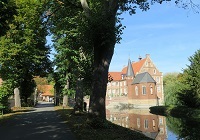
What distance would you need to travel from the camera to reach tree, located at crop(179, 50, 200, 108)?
38.7 metres

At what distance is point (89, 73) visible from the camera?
17.7 meters

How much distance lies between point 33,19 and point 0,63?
1197 centimetres

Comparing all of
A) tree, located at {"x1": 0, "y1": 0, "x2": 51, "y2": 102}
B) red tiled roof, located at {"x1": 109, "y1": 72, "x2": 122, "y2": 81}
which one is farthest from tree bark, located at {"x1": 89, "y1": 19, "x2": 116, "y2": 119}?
red tiled roof, located at {"x1": 109, "y1": 72, "x2": 122, "y2": 81}

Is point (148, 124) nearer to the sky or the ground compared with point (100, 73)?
nearer to the ground

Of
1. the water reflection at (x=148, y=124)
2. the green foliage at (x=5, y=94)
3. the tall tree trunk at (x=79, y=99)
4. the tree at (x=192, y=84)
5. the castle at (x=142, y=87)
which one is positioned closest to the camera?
the tall tree trunk at (x=79, y=99)

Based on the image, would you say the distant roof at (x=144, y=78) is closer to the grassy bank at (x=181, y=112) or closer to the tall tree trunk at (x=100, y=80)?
the grassy bank at (x=181, y=112)

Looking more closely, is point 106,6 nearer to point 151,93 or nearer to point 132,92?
point 151,93

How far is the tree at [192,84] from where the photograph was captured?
3874 cm

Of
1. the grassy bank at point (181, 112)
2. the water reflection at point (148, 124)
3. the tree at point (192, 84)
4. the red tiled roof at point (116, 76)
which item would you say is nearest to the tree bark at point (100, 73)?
the water reflection at point (148, 124)

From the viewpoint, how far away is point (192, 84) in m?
40.1

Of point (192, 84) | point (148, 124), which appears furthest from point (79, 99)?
point (192, 84)

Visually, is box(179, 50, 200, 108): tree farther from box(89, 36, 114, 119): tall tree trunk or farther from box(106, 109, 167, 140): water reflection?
box(89, 36, 114, 119): tall tree trunk

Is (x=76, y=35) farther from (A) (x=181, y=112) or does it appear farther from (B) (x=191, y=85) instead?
(B) (x=191, y=85)

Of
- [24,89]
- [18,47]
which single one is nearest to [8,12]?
[18,47]
